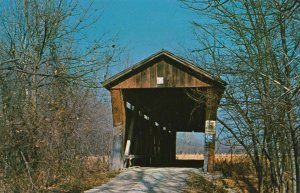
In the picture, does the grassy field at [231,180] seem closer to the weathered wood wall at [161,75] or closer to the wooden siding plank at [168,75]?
the weathered wood wall at [161,75]

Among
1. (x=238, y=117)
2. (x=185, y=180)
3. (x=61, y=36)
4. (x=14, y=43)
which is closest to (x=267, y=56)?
(x=238, y=117)

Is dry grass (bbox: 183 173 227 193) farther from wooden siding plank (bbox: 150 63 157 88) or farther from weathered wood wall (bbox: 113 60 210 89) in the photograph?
wooden siding plank (bbox: 150 63 157 88)

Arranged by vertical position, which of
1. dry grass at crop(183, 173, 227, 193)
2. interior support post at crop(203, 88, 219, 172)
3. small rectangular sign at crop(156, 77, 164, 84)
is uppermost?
small rectangular sign at crop(156, 77, 164, 84)

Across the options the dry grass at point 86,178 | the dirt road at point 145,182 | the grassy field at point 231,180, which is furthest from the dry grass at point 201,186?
the dry grass at point 86,178

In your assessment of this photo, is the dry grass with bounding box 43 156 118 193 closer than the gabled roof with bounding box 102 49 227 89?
Yes

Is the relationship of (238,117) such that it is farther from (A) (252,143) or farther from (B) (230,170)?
(B) (230,170)

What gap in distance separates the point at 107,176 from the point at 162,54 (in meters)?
4.54

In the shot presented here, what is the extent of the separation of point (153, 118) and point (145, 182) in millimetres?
10319

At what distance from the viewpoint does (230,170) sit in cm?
1441

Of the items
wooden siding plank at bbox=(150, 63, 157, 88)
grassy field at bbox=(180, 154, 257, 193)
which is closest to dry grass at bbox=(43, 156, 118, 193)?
grassy field at bbox=(180, 154, 257, 193)

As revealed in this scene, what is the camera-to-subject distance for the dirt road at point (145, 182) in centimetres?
1047

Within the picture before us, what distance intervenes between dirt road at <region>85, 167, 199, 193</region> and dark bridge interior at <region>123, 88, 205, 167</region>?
1.93 m

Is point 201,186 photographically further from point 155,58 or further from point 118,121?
point 155,58

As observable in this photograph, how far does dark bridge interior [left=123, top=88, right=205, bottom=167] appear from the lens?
16.0 m
